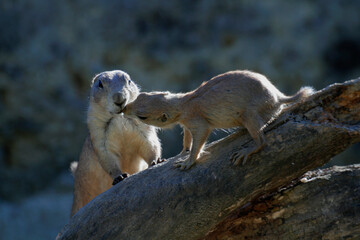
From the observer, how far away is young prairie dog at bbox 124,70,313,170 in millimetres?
4805

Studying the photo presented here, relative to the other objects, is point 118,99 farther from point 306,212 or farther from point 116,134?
point 306,212

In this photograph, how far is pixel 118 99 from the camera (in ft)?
19.5

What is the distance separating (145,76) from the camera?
13.5m

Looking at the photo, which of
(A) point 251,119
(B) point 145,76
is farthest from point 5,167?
(A) point 251,119

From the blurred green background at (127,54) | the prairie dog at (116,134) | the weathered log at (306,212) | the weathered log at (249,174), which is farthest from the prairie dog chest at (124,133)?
the blurred green background at (127,54)

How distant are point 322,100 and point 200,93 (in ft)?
4.30

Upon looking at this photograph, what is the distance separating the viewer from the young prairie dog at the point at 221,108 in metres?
4.80

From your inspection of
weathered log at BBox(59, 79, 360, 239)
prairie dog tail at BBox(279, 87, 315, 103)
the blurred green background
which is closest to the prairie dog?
weathered log at BBox(59, 79, 360, 239)

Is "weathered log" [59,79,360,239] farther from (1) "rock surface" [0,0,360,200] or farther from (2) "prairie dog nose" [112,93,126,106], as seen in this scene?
(1) "rock surface" [0,0,360,200]

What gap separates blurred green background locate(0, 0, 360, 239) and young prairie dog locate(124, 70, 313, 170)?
7.80 meters

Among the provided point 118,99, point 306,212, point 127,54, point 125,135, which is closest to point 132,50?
point 127,54

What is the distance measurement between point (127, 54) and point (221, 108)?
9056 mm

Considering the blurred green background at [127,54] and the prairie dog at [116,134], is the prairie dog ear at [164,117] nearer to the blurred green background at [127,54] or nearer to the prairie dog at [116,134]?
the prairie dog at [116,134]

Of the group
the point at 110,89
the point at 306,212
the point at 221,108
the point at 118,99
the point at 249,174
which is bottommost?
the point at 306,212
